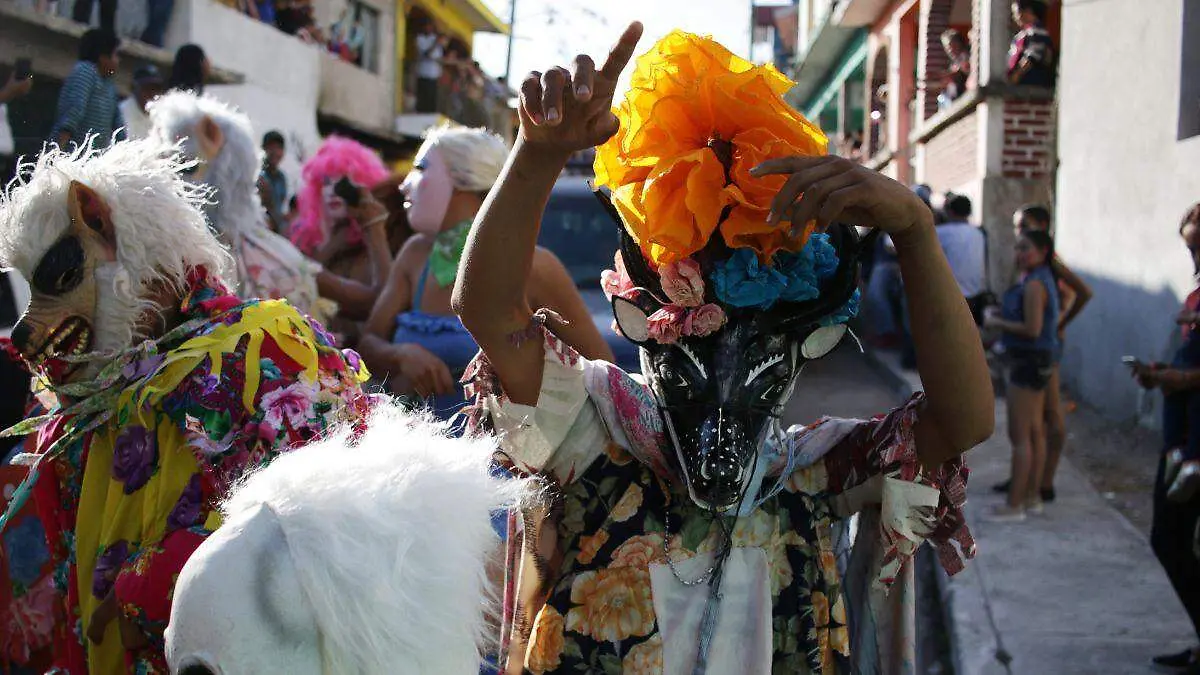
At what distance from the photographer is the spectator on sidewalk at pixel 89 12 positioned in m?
10.5

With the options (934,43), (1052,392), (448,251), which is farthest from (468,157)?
(934,43)

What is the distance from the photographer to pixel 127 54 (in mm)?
11406

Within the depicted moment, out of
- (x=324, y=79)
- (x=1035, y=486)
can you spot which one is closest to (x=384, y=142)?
(x=324, y=79)

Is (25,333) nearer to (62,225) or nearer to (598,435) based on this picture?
(62,225)

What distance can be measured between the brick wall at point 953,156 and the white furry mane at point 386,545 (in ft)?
39.2

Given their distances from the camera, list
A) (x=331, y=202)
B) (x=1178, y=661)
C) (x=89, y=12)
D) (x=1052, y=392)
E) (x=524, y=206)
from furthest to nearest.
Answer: (x=89, y=12), (x=1052, y=392), (x=331, y=202), (x=1178, y=661), (x=524, y=206)

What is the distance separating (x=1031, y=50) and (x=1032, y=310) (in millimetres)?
6129

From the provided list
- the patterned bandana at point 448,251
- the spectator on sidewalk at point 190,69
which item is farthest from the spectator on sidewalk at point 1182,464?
the spectator on sidewalk at point 190,69

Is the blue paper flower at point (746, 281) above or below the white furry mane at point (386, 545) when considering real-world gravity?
above

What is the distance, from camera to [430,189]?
157 inches

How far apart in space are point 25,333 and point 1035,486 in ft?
18.7

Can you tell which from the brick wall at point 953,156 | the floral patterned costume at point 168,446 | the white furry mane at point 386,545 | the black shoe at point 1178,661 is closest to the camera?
the white furry mane at point 386,545

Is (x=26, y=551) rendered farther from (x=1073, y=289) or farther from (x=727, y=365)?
(x=1073, y=289)

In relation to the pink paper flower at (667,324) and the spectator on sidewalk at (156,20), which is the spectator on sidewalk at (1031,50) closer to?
the spectator on sidewalk at (156,20)
